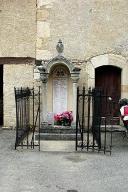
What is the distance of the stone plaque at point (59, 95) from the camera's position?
1458 centimetres

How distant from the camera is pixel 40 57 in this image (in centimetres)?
1485

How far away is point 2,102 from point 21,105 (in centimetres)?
408

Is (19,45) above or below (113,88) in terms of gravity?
above

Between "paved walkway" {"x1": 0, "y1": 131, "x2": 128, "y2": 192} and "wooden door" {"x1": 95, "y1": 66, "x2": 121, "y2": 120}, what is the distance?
3.55 metres

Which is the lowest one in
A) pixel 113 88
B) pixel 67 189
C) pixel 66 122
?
pixel 67 189

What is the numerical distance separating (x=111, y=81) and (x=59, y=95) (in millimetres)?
1968

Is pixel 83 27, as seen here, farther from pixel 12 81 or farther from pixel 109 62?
pixel 12 81

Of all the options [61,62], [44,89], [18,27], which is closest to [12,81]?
[44,89]

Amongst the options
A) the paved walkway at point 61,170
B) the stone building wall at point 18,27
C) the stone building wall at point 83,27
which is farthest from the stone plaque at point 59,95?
the paved walkway at point 61,170

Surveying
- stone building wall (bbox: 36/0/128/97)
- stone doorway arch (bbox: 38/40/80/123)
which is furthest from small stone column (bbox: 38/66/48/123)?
stone building wall (bbox: 36/0/128/97)

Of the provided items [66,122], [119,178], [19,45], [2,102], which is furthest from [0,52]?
[119,178]

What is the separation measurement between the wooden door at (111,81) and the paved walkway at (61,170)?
3547mm

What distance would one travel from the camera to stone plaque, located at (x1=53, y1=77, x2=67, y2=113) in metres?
14.6

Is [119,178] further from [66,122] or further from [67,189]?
[66,122]
